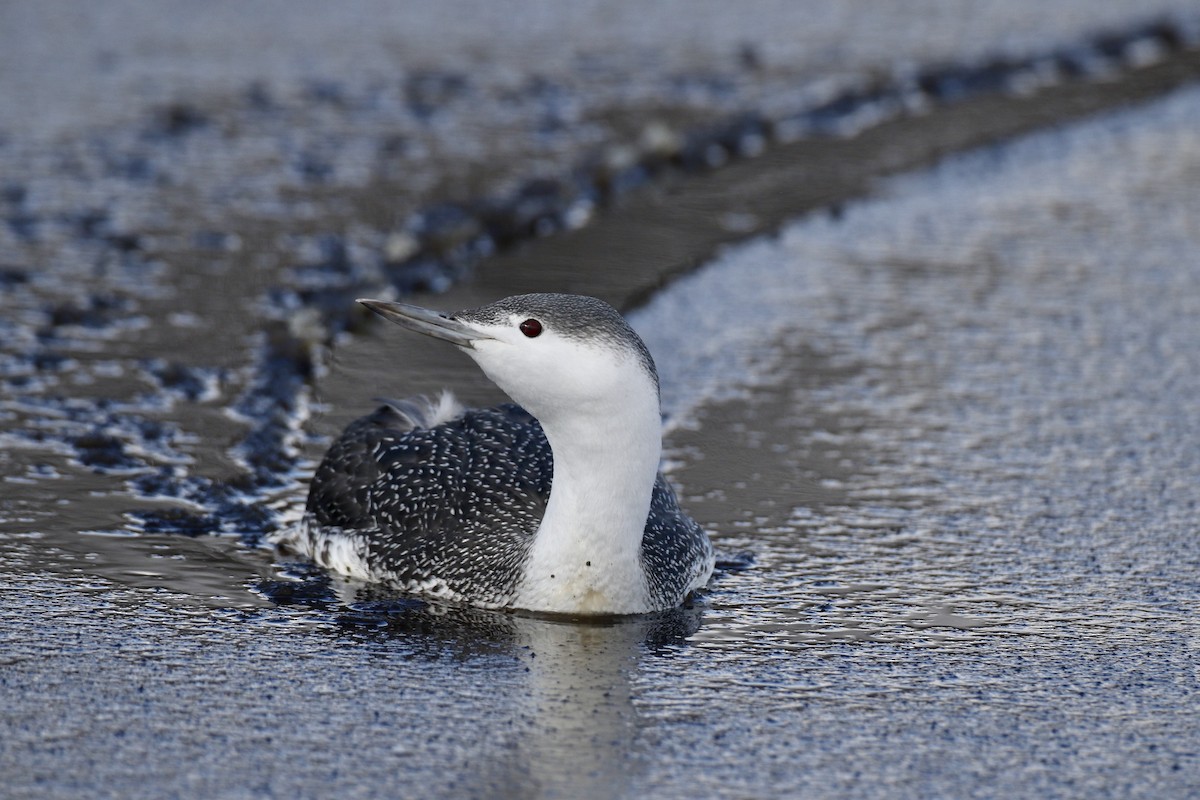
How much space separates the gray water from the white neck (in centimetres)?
10

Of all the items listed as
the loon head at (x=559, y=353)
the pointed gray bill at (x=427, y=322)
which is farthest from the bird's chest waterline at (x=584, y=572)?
the pointed gray bill at (x=427, y=322)

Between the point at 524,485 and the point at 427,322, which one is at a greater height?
the point at 427,322

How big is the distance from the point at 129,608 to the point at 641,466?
1.48 meters

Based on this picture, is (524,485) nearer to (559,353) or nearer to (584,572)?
(584,572)

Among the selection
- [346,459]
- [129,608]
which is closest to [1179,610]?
[346,459]

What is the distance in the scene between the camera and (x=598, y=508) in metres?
5.16

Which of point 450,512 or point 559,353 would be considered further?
point 450,512

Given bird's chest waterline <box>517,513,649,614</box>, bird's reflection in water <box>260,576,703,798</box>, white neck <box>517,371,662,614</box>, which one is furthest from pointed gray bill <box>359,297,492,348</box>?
bird's reflection in water <box>260,576,703,798</box>

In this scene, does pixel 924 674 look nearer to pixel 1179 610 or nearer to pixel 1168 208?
pixel 1179 610

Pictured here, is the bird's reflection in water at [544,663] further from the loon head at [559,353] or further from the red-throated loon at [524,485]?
the loon head at [559,353]

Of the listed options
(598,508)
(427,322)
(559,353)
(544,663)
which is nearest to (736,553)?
(598,508)

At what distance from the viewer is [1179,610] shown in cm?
544

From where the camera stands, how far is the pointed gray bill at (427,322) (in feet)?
16.7

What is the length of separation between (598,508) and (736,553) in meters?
0.87
